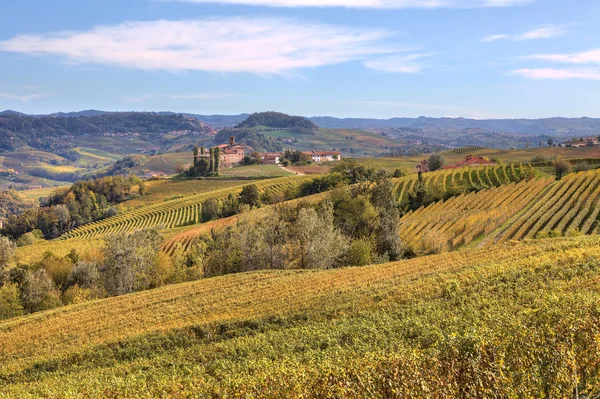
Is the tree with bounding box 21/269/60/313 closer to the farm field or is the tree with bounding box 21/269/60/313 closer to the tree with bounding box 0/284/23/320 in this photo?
the tree with bounding box 0/284/23/320

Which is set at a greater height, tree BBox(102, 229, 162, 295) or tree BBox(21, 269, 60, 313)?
tree BBox(102, 229, 162, 295)

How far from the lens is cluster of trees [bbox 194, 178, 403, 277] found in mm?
49812

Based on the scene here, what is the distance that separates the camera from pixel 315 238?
49.9 meters

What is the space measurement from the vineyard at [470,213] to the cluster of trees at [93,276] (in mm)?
31551

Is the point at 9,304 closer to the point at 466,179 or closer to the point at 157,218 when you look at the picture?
the point at 157,218

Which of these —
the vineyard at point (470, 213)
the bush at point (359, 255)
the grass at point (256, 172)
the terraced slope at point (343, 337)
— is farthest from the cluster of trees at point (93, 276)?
the grass at point (256, 172)

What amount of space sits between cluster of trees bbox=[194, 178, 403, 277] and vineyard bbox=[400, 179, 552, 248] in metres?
4.84

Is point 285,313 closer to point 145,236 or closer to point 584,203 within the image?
point 145,236

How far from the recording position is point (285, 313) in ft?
79.7

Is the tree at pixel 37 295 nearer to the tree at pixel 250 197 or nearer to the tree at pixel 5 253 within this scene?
the tree at pixel 5 253

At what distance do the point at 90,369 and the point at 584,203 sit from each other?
62848 mm

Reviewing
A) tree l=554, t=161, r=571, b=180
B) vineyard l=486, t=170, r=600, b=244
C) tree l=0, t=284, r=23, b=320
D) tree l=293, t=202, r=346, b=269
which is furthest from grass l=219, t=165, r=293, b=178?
tree l=0, t=284, r=23, b=320

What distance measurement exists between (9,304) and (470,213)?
2395 inches

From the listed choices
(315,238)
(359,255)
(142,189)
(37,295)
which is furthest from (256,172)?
(359,255)
